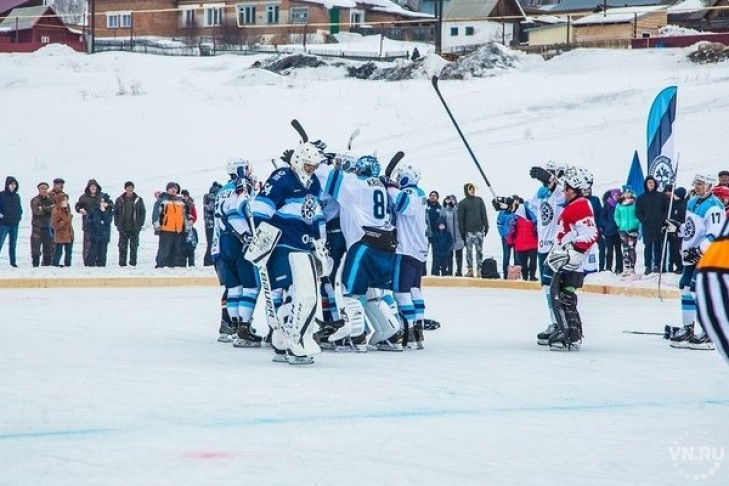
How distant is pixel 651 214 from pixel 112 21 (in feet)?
199

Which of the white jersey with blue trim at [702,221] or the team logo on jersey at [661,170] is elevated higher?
the team logo on jersey at [661,170]

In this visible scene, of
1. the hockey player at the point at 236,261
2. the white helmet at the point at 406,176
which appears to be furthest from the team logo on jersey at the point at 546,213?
the hockey player at the point at 236,261

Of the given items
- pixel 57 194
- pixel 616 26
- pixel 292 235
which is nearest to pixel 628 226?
pixel 57 194

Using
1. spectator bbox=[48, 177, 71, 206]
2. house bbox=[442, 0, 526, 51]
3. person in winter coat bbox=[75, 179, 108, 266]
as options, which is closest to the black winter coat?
spectator bbox=[48, 177, 71, 206]

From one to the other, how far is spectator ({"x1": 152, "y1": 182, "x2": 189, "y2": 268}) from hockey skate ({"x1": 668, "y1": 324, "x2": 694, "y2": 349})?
37.0 ft

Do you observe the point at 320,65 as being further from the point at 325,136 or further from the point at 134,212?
the point at 134,212

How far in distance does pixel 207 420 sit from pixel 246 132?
31.9m

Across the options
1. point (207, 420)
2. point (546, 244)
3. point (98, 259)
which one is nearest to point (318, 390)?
point (207, 420)

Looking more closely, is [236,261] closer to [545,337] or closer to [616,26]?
[545,337]

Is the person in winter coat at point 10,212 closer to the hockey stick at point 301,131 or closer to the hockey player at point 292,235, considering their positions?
the hockey stick at point 301,131

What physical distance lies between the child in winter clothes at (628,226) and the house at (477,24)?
49.4 metres

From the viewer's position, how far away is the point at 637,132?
36062mm

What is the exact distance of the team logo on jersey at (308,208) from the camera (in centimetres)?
1060

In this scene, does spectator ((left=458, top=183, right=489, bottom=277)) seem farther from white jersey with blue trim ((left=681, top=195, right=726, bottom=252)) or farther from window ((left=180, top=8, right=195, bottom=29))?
window ((left=180, top=8, right=195, bottom=29))
